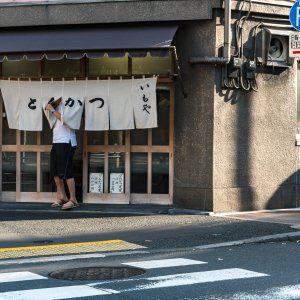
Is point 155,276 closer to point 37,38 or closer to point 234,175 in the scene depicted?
point 234,175

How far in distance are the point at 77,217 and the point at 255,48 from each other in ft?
16.5

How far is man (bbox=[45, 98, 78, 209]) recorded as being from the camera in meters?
13.0

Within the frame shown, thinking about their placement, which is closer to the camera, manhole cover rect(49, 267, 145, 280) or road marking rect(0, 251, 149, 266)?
manhole cover rect(49, 267, 145, 280)

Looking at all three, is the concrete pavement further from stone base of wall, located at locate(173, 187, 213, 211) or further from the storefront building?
the storefront building

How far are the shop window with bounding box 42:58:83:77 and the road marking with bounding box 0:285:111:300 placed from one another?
23.3 feet

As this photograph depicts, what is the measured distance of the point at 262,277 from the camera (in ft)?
25.2

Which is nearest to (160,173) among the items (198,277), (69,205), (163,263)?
(69,205)

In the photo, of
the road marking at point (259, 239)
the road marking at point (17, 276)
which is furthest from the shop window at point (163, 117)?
the road marking at point (17, 276)

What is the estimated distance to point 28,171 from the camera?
14047 millimetres

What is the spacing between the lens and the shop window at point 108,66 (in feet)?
43.8

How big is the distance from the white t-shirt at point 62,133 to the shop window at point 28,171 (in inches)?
45.3

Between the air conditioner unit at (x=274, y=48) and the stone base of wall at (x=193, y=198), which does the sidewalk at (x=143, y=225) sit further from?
the air conditioner unit at (x=274, y=48)

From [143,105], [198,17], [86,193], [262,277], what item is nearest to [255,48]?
[198,17]

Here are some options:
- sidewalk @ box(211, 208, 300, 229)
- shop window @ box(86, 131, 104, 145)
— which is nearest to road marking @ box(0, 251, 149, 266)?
sidewalk @ box(211, 208, 300, 229)
